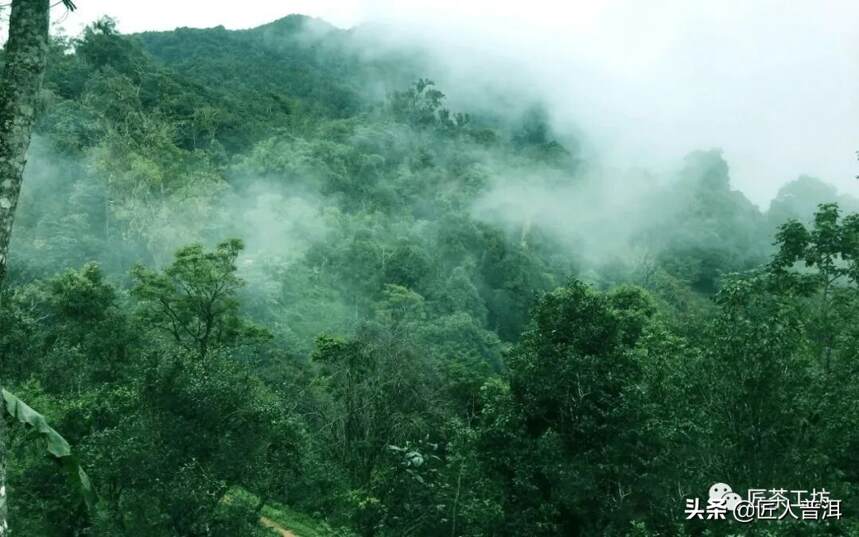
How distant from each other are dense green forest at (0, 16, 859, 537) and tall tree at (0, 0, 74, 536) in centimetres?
346

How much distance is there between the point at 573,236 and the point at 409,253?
2719 centimetres

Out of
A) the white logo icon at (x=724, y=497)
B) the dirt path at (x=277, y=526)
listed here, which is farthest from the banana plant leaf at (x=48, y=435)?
the dirt path at (x=277, y=526)

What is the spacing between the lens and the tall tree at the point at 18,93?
4129 mm

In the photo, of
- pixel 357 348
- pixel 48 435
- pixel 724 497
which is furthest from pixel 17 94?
pixel 357 348

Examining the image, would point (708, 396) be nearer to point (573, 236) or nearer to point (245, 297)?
point (245, 297)

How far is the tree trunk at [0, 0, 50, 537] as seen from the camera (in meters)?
4.12

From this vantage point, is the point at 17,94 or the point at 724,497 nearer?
the point at 17,94

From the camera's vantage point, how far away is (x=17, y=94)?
4211 millimetres

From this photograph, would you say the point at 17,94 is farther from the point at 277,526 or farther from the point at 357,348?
the point at 357,348

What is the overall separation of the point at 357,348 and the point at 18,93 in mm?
16403

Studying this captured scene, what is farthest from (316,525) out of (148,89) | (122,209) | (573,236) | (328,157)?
(573,236)

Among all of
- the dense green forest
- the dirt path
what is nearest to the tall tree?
the dense green forest

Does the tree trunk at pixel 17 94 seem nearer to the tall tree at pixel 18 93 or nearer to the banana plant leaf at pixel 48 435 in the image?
the tall tree at pixel 18 93

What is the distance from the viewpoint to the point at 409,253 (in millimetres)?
39938
